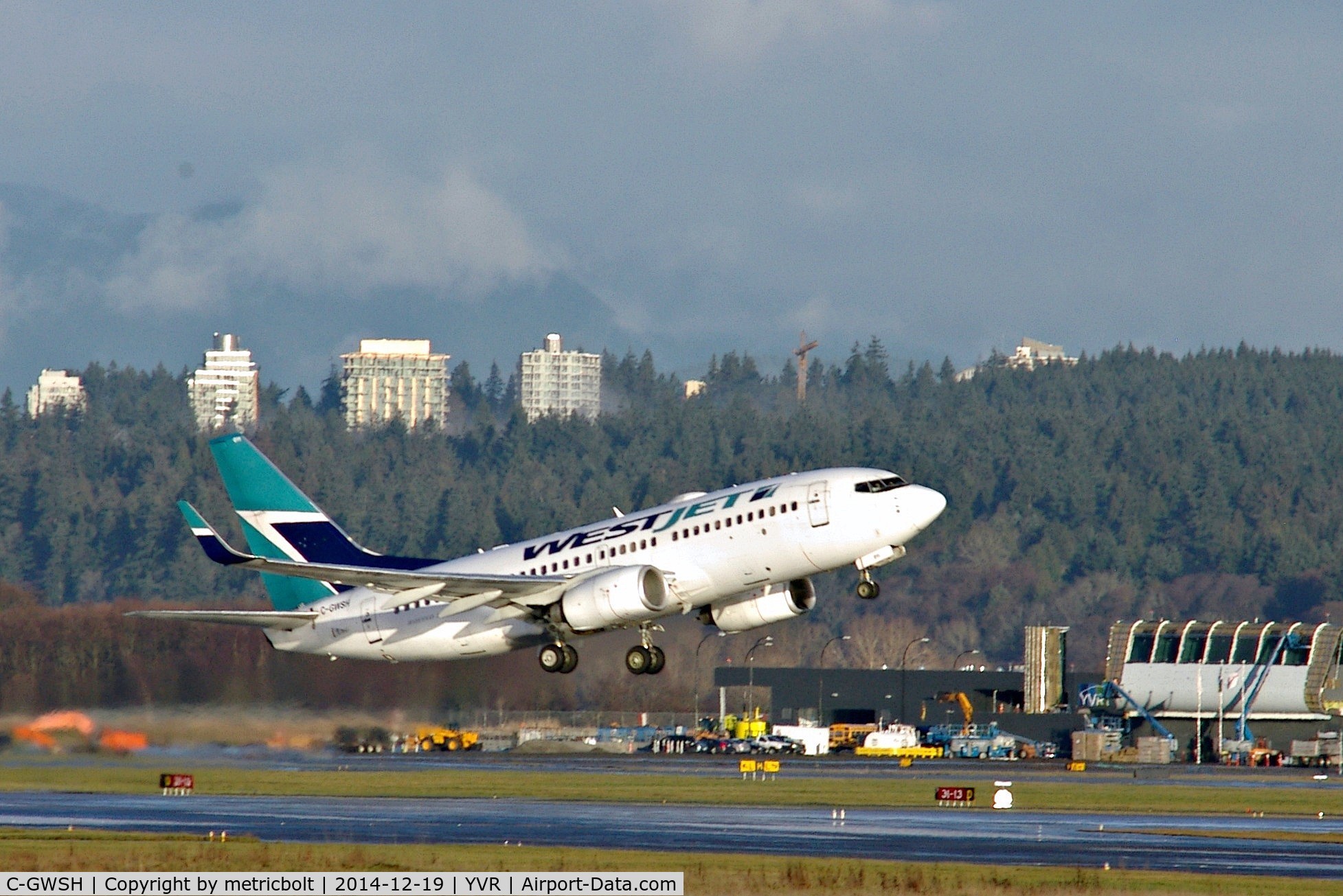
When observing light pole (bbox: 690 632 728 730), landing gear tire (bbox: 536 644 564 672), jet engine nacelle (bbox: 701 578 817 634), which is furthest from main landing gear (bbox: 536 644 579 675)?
light pole (bbox: 690 632 728 730)

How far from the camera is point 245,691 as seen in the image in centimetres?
8031

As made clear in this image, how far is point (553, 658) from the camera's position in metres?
70.9

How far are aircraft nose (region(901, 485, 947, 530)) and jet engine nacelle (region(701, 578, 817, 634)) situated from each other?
20.4 ft

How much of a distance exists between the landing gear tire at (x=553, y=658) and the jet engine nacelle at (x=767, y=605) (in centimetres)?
508

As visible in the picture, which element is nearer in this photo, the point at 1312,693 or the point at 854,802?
the point at 854,802

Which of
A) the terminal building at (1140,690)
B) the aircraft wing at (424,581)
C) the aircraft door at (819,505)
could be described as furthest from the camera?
the terminal building at (1140,690)

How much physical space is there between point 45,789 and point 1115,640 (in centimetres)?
10367

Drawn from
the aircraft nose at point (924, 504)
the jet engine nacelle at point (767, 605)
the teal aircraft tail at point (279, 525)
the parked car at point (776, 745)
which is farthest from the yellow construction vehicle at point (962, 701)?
the aircraft nose at point (924, 504)

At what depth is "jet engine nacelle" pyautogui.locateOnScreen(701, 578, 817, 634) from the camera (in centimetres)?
7144

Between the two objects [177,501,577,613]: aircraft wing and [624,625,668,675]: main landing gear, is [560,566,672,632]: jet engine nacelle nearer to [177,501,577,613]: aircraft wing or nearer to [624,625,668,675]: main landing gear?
[624,625,668,675]: main landing gear

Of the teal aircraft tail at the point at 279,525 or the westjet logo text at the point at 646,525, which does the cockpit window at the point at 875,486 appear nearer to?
the westjet logo text at the point at 646,525

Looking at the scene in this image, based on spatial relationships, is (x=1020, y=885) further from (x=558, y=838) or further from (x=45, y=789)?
(x=45, y=789)

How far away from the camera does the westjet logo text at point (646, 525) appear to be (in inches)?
2667

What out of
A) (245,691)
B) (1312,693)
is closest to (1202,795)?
(245,691)
